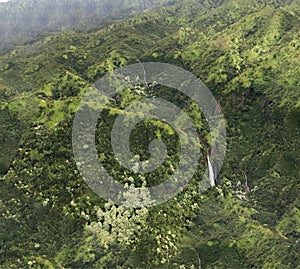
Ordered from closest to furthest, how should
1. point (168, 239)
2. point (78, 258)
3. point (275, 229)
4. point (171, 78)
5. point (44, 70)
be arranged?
point (78, 258) < point (168, 239) < point (275, 229) < point (171, 78) < point (44, 70)

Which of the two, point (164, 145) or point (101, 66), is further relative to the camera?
point (101, 66)

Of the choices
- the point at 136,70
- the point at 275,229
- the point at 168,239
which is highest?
the point at 168,239

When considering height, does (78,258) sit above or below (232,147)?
above

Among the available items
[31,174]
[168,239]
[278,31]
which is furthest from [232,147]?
[278,31]

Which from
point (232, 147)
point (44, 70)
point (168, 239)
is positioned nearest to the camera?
point (168, 239)

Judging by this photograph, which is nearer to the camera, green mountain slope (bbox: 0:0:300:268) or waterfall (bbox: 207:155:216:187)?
green mountain slope (bbox: 0:0:300:268)

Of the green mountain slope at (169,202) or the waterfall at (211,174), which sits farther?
the waterfall at (211,174)

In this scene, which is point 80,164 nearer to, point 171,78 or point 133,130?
point 133,130

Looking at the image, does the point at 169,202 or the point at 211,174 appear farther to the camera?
the point at 211,174

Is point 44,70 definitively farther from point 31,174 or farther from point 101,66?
point 31,174

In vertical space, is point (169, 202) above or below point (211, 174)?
above
